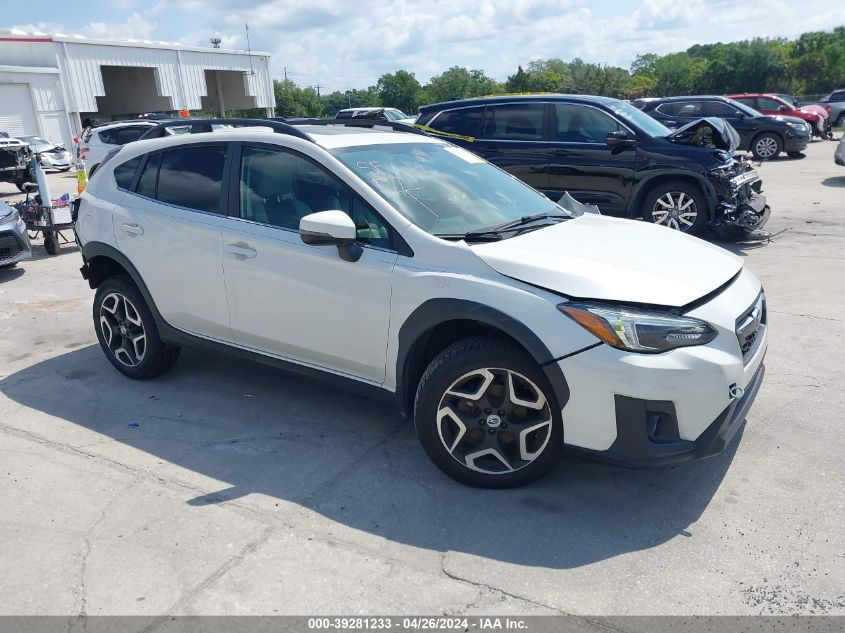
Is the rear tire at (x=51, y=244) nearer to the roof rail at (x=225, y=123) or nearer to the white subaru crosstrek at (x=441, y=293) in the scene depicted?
the roof rail at (x=225, y=123)

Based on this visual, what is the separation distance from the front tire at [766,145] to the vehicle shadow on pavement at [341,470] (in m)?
17.7

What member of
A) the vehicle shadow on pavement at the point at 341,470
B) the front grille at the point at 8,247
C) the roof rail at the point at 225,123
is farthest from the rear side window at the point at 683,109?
the vehicle shadow on pavement at the point at 341,470

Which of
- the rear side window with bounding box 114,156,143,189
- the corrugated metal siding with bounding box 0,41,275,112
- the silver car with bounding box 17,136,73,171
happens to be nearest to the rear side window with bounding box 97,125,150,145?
the silver car with bounding box 17,136,73,171

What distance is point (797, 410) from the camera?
425cm

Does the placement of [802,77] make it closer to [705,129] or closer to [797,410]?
[705,129]

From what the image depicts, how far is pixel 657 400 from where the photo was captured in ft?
9.71

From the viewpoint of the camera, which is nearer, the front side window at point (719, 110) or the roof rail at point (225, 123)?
the roof rail at point (225, 123)

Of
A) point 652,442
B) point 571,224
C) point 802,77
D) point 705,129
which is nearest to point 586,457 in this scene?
point 652,442

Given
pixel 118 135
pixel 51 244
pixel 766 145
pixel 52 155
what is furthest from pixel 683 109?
pixel 52 155

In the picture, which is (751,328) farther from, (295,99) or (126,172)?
(295,99)

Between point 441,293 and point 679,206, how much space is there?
6504 mm

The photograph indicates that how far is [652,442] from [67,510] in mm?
2818

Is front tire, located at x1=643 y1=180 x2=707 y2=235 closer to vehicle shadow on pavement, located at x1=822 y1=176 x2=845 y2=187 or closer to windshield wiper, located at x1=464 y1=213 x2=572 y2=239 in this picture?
windshield wiper, located at x1=464 y1=213 x2=572 y2=239

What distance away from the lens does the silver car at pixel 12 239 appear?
8.53 metres
